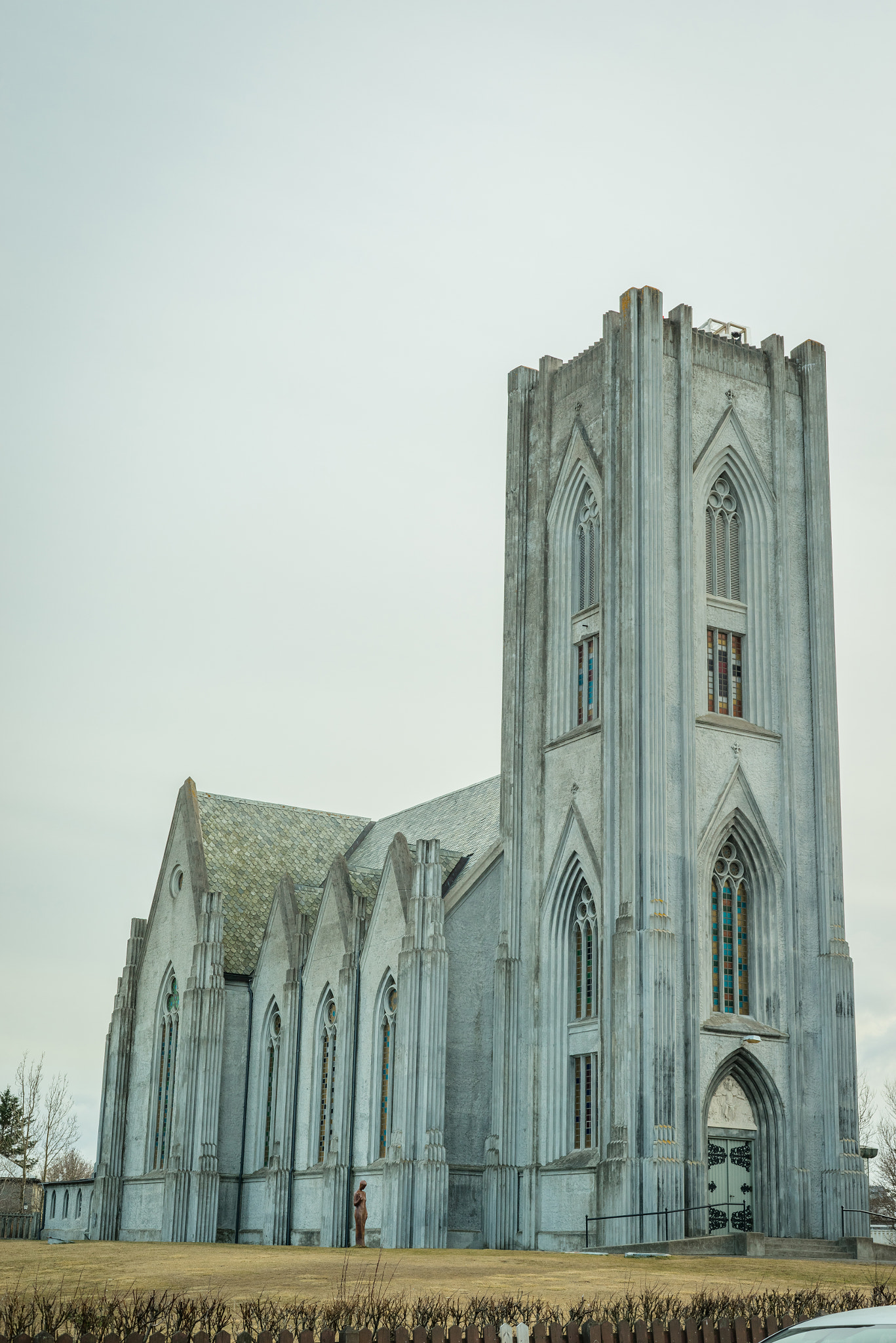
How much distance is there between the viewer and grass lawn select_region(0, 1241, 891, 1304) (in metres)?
22.1

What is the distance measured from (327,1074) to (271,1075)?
4125 millimetres

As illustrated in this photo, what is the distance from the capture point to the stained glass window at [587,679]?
4097 centimetres

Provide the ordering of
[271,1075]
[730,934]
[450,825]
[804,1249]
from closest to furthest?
[804,1249] < [730,934] < [271,1075] < [450,825]

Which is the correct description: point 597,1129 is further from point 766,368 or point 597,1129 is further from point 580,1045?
point 766,368

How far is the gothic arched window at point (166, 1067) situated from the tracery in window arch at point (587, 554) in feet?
64.9

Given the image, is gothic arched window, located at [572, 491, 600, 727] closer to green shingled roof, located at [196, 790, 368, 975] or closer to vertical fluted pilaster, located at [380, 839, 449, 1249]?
vertical fluted pilaster, located at [380, 839, 449, 1249]

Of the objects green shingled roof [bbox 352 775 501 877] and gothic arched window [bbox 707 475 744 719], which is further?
green shingled roof [bbox 352 775 501 877]

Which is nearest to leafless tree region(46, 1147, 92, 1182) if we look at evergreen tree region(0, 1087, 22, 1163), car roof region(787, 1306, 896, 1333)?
evergreen tree region(0, 1087, 22, 1163)

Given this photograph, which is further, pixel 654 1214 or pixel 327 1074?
pixel 327 1074

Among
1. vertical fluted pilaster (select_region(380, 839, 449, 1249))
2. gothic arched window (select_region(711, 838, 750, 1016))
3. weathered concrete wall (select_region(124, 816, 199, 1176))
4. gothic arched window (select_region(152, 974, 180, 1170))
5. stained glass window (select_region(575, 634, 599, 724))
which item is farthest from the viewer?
weathered concrete wall (select_region(124, 816, 199, 1176))

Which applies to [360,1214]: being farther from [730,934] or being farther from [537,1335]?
[537,1335]

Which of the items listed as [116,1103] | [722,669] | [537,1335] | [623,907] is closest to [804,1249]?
[623,907]

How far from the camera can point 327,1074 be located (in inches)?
1777

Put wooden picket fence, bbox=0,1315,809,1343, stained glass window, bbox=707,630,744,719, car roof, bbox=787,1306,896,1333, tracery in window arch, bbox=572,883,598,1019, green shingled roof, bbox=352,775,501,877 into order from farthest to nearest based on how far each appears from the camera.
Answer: green shingled roof, bbox=352,775,501,877
stained glass window, bbox=707,630,744,719
tracery in window arch, bbox=572,883,598,1019
wooden picket fence, bbox=0,1315,809,1343
car roof, bbox=787,1306,896,1333
